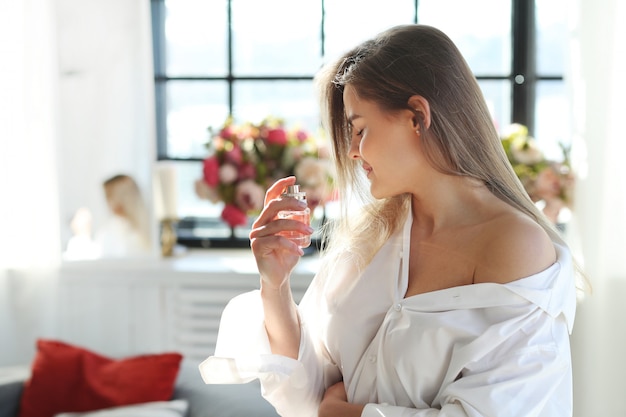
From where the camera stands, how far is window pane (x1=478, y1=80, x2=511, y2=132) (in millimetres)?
3305

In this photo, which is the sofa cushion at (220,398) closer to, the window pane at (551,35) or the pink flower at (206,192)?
the pink flower at (206,192)

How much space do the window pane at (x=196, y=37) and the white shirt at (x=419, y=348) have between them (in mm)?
2043

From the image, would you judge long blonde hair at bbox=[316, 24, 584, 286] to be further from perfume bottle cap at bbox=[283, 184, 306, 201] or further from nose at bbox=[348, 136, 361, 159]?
perfume bottle cap at bbox=[283, 184, 306, 201]

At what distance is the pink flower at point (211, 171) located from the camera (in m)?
3.14

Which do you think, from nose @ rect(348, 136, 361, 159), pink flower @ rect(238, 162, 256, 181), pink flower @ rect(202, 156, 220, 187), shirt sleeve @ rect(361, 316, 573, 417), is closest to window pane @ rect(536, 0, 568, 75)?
pink flower @ rect(238, 162, 256, 181)

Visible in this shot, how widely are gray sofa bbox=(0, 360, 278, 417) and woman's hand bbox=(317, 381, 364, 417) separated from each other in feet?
3.46

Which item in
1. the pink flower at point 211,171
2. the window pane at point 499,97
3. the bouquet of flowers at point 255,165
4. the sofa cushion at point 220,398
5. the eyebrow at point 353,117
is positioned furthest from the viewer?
the window pane at point 499,97

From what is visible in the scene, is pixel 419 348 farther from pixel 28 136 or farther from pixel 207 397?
pixel 28 136

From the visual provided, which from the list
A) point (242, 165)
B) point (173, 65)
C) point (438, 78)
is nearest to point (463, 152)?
point (438, 78)

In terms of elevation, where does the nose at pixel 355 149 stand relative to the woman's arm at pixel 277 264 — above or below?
above

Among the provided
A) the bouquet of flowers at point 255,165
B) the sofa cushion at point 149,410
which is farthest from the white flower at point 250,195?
the sofa cushion at point 149,410

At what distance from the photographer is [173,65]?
3.50 metres

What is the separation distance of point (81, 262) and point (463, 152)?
2.12m

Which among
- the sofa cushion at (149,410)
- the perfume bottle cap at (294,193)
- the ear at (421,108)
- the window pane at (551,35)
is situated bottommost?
the sofa cushion at (149,410)
